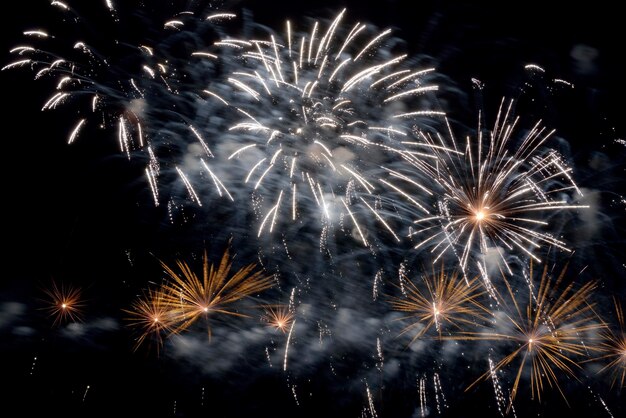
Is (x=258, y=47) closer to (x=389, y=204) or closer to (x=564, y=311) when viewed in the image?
(x=389, y=204)

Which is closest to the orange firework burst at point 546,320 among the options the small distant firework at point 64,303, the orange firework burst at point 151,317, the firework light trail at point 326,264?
the firework light trail at point 326,264

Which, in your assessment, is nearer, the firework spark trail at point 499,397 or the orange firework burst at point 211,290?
the orange firework burst at point 211,290

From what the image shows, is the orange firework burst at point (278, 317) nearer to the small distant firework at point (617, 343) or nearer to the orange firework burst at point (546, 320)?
the orange firework burst at point (546, 320)

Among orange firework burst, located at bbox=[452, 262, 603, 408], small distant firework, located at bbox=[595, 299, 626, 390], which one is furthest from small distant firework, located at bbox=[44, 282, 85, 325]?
small distant firework, located at bbox=[595, 299, 626, 390]

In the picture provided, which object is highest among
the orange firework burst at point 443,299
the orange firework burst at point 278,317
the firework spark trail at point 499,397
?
the orange firework burst at point 278,317

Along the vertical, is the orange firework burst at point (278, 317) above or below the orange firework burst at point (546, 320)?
above

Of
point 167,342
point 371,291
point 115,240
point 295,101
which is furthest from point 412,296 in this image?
point 115,240
